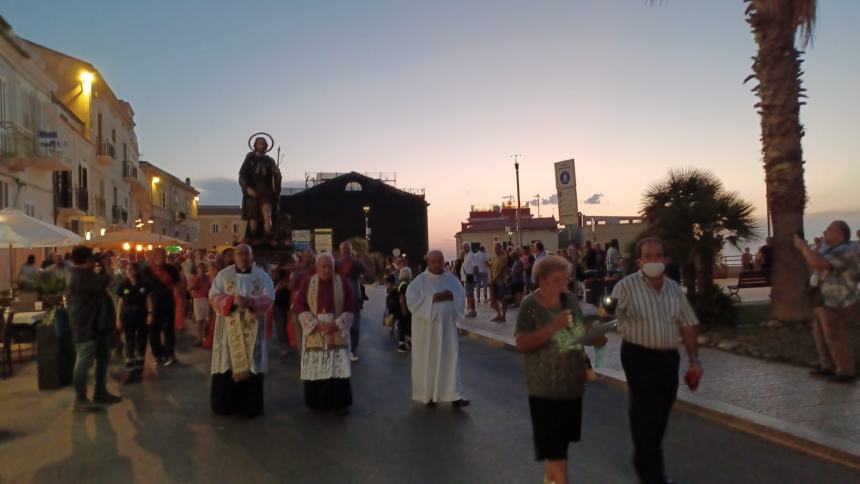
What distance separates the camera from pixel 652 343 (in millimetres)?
4840

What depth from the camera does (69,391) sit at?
9.55 metres

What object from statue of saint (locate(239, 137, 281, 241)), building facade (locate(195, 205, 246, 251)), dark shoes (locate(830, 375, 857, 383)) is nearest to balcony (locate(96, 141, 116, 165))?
statue of saint (locate(239, 137, 281, 241))

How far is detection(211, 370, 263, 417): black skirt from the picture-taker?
768 centimetres

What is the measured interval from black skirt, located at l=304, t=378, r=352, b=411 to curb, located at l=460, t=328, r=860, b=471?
3611 mm

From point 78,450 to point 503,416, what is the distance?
4118 mm

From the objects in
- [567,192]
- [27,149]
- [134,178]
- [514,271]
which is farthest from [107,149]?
[567,192]

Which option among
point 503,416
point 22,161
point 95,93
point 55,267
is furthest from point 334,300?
point 95,93

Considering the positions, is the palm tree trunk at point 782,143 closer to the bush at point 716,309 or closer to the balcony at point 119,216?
the bush at point 716,309

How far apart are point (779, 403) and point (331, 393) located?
472 cm

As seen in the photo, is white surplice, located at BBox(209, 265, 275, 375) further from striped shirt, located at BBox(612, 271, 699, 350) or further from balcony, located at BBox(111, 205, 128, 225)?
balcony, located at BBox(111, 205, 128, 225)

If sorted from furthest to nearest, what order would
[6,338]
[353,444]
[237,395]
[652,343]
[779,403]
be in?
[6,338], [237,395], [779,403], [353,444], [652,343]

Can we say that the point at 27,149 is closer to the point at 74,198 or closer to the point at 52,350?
the point at 74,198

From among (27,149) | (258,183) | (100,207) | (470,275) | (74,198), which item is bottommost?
(470,275)

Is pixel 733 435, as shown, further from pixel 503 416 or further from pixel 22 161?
pixel 22 161
